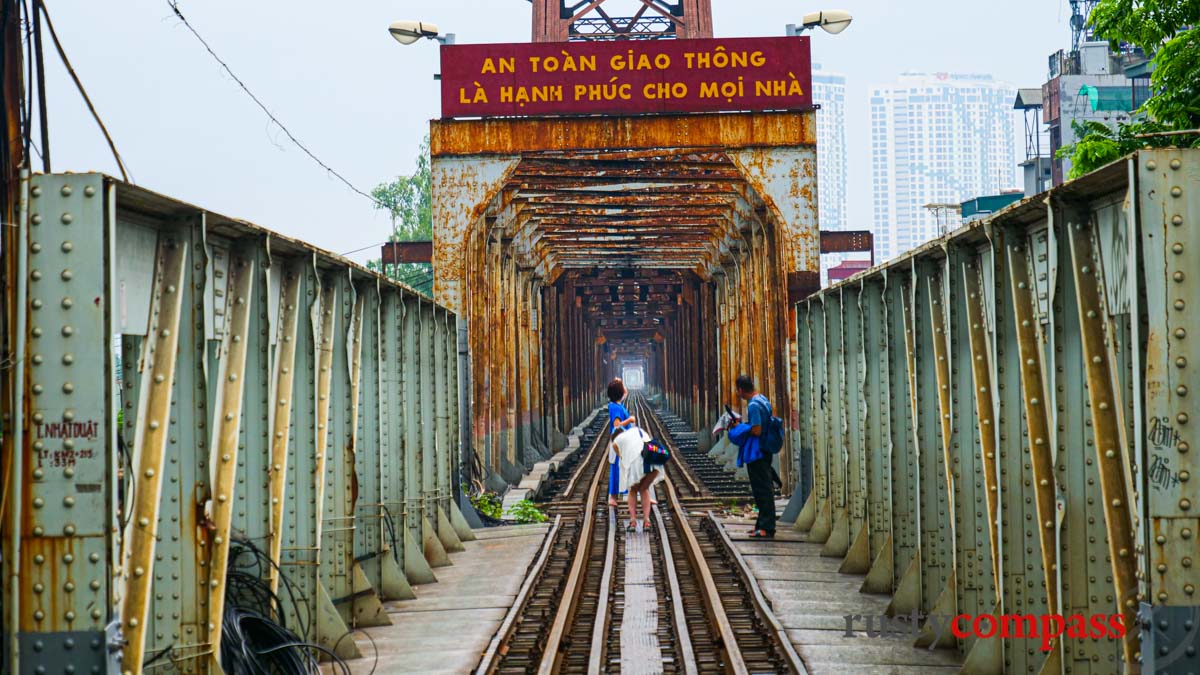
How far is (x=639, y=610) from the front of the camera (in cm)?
1086

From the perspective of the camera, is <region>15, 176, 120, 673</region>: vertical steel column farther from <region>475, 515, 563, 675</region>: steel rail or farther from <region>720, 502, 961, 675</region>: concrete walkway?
<region>720, 502, 961, 675</region>: concrete walkway

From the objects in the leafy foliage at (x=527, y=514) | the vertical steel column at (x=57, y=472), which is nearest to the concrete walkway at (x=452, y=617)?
the leafy foliage at (x=527, y=514)

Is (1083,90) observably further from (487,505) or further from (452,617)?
(452,617)

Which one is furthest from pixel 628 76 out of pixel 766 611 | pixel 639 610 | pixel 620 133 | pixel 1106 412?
pixel 1106 412

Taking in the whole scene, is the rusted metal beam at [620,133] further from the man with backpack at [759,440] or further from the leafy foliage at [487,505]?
the man with backpack at [759,440]

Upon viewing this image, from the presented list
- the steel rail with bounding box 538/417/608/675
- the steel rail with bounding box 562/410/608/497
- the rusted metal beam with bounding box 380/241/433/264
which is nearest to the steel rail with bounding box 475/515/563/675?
the steel rail with bounding box 538/417/608/675

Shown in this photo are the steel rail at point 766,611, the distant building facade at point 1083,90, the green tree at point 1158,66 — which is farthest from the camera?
the distant building facade at point 1083,90

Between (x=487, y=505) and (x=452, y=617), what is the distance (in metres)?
8.04

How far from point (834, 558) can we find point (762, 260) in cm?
1037

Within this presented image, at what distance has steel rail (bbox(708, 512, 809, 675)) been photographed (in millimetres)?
8070

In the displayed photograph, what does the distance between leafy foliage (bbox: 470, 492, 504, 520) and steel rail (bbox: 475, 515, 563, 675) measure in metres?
3.12

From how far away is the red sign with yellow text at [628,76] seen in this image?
1830 centimetres

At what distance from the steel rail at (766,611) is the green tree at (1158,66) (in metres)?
5.70

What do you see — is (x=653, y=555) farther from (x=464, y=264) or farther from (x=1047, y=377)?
(x=1047, y=377)
